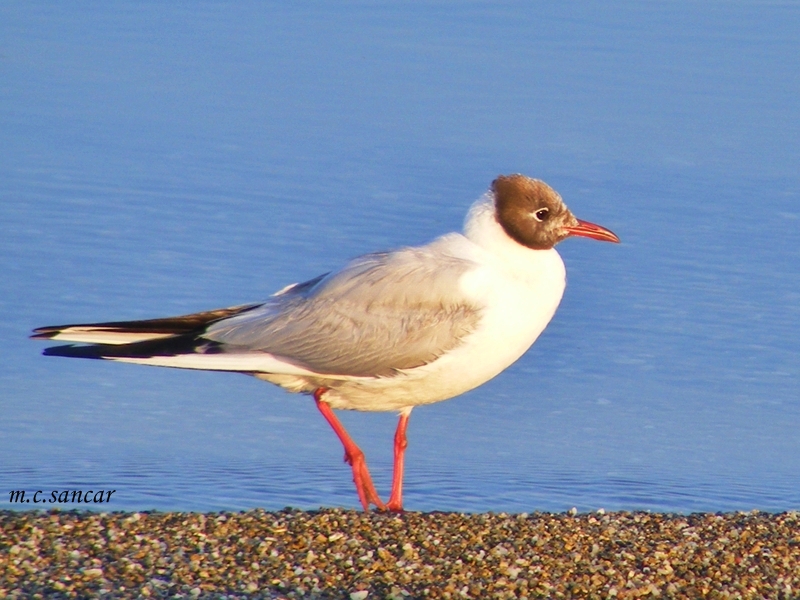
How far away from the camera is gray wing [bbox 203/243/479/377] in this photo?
294 inches

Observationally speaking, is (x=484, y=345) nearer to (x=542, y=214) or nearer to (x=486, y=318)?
(x=486, y=318)

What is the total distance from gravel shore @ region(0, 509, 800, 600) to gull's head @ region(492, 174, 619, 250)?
149 cm

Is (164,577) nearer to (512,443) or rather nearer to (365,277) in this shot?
(365,277)

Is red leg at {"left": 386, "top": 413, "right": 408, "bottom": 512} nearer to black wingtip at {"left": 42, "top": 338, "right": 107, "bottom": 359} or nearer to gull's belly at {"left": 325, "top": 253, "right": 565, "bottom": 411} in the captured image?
gull's belly at {"left": 325, "top": 253, "right": 565, "bottom": 411}

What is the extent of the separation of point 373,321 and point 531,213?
1017mm

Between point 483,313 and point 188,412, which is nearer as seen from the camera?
point 483,313

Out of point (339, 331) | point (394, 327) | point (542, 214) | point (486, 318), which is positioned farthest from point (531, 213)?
point (339, 331)

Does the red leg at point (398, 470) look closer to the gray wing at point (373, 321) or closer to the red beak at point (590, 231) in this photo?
the gray wing at point (373, 321)

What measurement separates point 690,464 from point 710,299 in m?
2.32

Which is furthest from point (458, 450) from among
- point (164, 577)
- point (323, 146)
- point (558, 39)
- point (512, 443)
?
point (558, 39)

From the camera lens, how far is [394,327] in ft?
24.7

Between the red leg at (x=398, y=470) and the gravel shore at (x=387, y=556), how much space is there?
19.2 inches

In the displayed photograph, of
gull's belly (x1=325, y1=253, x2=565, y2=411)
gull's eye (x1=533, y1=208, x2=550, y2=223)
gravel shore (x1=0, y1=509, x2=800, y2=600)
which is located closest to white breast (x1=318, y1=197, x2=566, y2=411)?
gull's belly (x1=325, y1=253, x2=565, y2=411)

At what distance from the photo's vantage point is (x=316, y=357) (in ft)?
25.1
